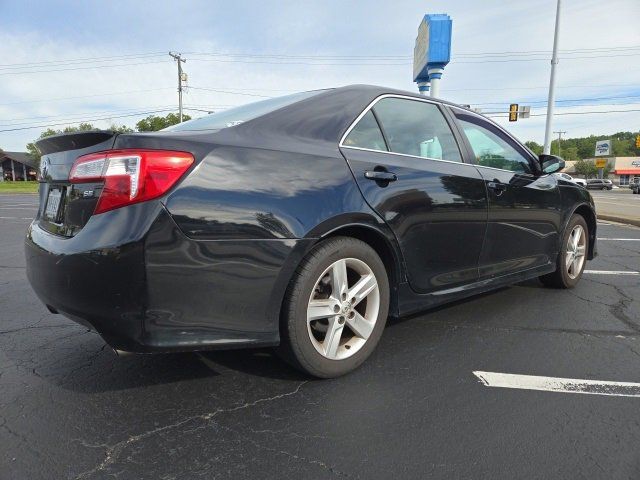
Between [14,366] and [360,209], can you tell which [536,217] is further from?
[14,366]

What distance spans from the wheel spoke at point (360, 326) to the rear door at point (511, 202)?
1162mm

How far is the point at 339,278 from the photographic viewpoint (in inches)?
96.8

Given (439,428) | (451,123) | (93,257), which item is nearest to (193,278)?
(93,257)

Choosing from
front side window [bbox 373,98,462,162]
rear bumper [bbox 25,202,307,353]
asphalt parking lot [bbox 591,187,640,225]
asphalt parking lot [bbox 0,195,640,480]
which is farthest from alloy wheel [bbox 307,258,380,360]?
asphalt parking lot [bbox 591,187,640,225]

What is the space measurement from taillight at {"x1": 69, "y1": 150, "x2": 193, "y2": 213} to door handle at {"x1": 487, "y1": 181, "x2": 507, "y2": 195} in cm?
227

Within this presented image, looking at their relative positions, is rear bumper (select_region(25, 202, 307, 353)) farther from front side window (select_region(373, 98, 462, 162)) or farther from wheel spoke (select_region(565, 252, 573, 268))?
wheel spoke (select_region(565, 252, 573, 268))

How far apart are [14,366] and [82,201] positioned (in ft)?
4.25

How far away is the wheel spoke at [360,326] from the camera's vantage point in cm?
258

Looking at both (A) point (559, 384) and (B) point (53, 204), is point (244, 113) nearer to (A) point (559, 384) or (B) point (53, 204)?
(B) point (53, 204)

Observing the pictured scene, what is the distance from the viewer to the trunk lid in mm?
2100

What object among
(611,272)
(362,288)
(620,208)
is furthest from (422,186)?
(620,208)

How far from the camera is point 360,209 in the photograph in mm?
2477

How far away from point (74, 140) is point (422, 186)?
1.92 meters

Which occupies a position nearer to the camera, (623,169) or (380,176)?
(380,176)
